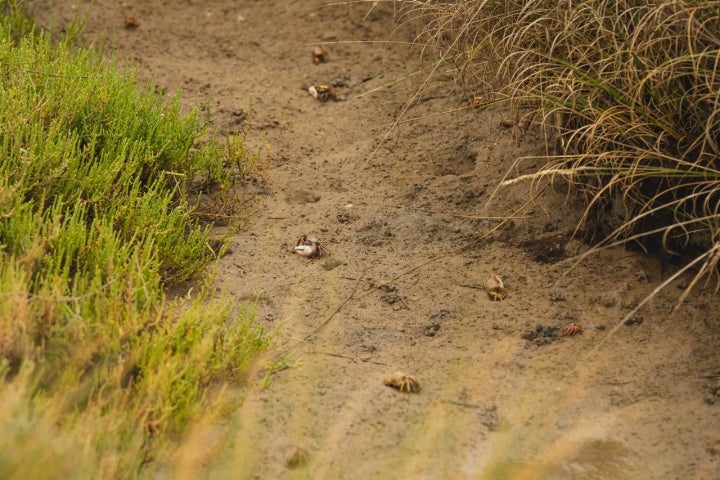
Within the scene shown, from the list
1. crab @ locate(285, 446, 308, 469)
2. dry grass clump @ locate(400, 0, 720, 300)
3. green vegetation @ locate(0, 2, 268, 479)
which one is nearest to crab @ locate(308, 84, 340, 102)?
green vegetation @ locate(0, 2, 268, 479)

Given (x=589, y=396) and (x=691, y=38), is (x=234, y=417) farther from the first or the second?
(x=691, y=38)

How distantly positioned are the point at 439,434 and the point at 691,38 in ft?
5.10

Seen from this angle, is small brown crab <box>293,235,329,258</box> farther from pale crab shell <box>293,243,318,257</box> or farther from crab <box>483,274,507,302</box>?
crab <box>483,274,507,302</box>

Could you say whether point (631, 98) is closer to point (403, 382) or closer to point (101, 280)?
point (403, 382)

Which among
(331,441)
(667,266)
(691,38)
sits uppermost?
(691,38)

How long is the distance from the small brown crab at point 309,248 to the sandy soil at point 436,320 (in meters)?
0.04

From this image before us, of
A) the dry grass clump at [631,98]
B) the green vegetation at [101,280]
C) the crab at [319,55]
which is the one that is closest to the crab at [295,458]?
the green vegetation at [101,280]

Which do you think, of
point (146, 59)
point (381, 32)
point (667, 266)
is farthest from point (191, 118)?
point (667, 266)

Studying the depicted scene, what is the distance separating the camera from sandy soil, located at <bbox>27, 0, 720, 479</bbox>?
269 centimetres

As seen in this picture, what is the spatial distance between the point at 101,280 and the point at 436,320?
1.19m

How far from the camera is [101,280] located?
3.08m

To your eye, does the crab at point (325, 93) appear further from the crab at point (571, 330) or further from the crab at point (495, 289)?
the crab at point (571, 330)

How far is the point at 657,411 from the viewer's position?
2.82 m

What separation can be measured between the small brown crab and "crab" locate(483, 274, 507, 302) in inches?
27.3
